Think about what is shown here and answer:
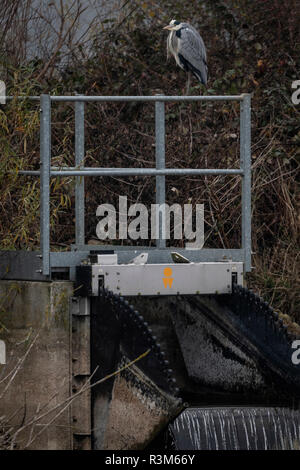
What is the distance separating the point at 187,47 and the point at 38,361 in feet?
11.8

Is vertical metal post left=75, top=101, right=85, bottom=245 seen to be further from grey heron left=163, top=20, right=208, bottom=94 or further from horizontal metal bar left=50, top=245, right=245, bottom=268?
grey heron left=163, top=20, right=208, bottom=94

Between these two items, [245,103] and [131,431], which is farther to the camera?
[245,103]

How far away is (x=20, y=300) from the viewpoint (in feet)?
25.2

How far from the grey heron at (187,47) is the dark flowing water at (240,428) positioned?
3452mm

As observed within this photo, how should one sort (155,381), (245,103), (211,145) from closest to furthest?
(155,381), (245,103), (211,145)

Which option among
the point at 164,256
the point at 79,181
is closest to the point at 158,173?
the point at 164,256

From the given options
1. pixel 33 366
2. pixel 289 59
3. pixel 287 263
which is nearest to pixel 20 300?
pixel 33 366

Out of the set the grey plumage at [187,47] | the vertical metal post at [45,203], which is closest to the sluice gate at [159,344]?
the vertical metal post at [45,203]

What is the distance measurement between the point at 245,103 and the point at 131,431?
8.37ft

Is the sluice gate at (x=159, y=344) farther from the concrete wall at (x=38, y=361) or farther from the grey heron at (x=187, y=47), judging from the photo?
the grey heron at (x=187, y=47)

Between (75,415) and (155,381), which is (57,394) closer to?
(75,415)

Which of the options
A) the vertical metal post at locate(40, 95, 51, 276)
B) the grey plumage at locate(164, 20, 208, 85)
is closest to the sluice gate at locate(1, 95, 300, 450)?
the vertical metal post at locate(40, 95, 51, 276)

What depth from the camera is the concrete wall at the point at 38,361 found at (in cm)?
742

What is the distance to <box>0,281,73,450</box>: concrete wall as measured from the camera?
24.3 ft
